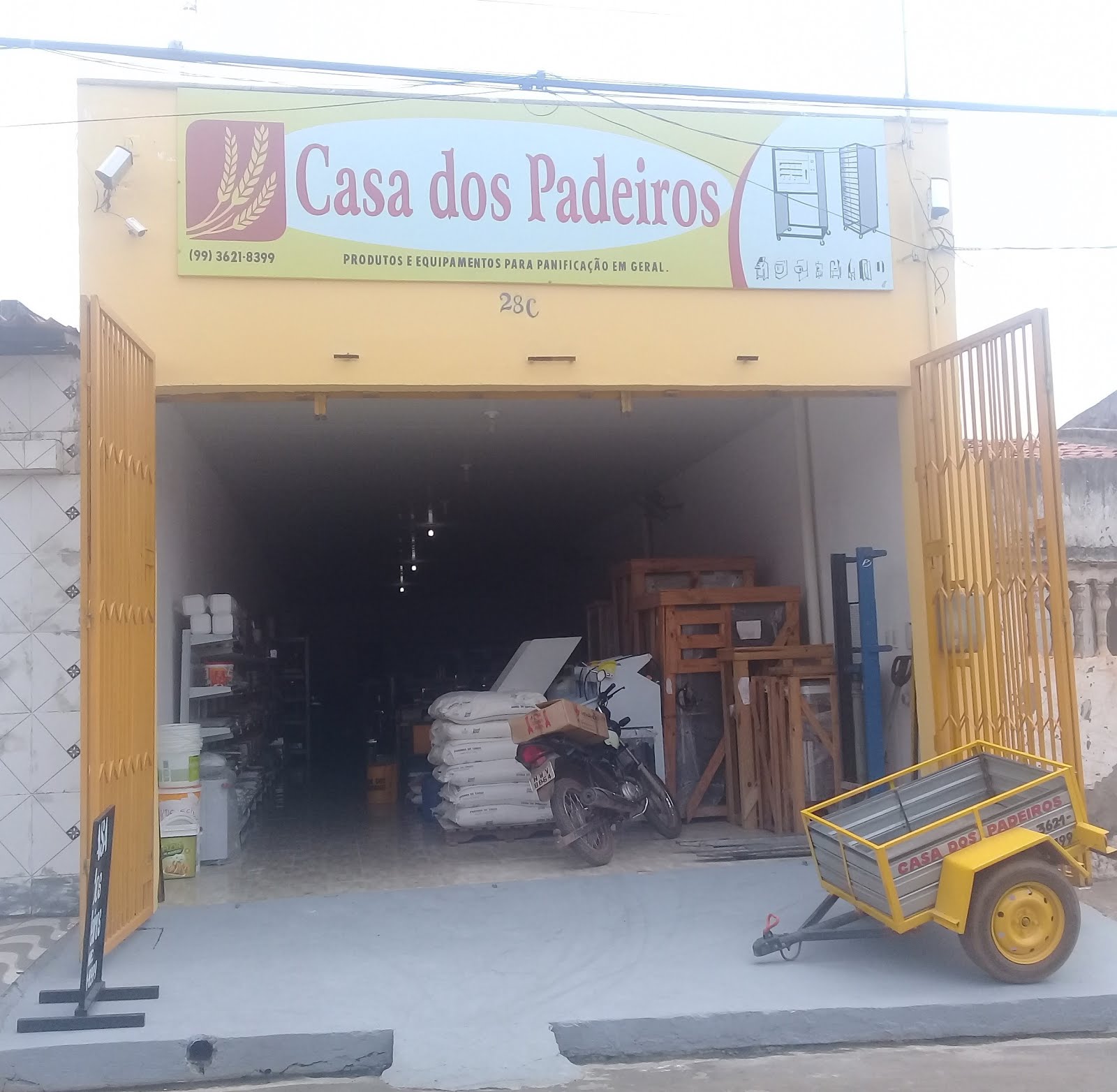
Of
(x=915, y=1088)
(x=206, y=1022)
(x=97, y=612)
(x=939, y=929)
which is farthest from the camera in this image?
(x=939, y=929)

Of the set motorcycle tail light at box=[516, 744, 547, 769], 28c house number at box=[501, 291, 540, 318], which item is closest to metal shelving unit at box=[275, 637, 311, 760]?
motorcycle tail light at box=[516, 744, 547, 769]

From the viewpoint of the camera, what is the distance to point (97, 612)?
5473 millimetres

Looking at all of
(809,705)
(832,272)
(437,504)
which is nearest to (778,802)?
(809,705)

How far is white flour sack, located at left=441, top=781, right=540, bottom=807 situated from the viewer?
8617 mm

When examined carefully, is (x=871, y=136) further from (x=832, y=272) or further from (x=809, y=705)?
(x=809, y=705)

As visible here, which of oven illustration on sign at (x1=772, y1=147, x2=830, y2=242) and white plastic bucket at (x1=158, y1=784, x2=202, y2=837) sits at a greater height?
oven illustration on sign at (x1=772, y1=147, x2=830, y2=242)

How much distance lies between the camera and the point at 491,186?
23.7 feet

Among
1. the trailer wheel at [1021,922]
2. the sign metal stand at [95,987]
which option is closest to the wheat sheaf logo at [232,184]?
the sign metal stand at [95,987]

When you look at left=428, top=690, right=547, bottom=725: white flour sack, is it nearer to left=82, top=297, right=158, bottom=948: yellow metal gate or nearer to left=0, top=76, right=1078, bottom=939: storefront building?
left=0, top=76, right=1078, bottom=939: storefront building

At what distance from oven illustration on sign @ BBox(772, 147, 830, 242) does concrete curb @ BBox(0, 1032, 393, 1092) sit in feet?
19.1

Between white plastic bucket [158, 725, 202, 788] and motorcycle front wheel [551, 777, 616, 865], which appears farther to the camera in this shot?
motorcycle front wheel [551, 777, 616, 865]

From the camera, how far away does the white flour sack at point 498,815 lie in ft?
28.2

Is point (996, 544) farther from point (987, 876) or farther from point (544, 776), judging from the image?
point (544, 776)

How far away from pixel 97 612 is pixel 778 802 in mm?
5607
